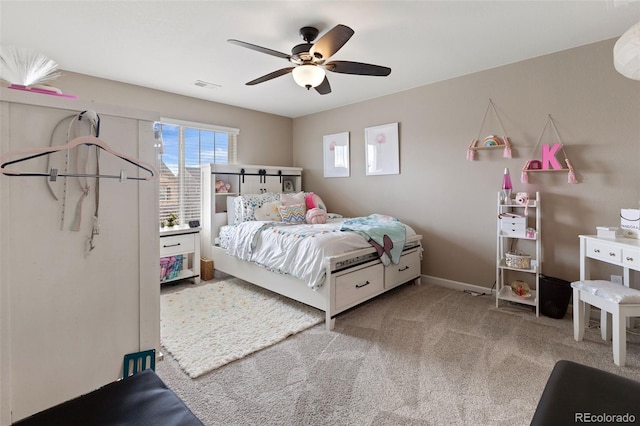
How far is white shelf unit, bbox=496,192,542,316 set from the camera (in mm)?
2848

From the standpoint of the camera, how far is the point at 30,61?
1.03 metres

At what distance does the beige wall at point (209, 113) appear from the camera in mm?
3383

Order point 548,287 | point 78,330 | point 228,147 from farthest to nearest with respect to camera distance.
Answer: point 228,147
point 548,287
point 78,330

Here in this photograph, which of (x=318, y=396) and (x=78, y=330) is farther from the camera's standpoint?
(x=318, y=396)

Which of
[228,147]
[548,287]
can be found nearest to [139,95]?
[228,147]

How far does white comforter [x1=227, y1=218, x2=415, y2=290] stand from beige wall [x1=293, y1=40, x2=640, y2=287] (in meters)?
0.67

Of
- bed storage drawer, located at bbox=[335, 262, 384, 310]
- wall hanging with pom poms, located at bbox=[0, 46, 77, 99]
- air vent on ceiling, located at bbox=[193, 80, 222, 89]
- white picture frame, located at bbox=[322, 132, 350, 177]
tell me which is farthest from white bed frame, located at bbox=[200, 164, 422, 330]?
wall hanging with pom poms, located at bbox=[0, 46, 77, 99]

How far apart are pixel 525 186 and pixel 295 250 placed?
2.45m

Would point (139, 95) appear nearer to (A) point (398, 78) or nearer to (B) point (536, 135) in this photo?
(A) point (398, 78)

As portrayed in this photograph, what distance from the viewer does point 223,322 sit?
2.71m

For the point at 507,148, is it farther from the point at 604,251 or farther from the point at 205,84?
the point at 205,84

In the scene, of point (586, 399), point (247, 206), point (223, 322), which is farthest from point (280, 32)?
point (586, 399)

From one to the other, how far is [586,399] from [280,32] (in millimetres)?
2853

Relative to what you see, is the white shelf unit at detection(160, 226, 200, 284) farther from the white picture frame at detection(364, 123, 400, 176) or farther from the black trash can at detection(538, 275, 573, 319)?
the black trash can at detection(538, 275, 573, 319)
